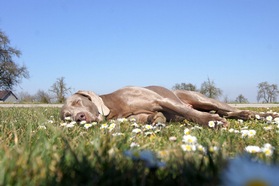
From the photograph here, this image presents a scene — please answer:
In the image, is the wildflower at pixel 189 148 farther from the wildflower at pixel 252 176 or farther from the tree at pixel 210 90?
the tree at pixel 210 90

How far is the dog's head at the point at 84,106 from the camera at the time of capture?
5836 millimetres

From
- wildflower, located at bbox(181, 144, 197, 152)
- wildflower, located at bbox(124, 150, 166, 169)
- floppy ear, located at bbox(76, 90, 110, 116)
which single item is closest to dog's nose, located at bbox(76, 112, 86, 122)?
floppy ear, located at bbox(76, 90, 110, 116)

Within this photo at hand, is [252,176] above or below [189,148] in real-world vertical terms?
above

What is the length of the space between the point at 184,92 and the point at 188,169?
6.69 meters

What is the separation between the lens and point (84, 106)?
6.02 m

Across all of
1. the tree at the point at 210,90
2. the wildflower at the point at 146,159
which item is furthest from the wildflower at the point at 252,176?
the tree at the point at 210,90

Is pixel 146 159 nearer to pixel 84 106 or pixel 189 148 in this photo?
pixel 189 148

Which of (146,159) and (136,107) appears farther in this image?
(136,107)

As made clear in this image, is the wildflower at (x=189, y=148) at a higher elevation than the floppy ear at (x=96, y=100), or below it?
below

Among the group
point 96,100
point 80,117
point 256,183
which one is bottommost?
point 80,117

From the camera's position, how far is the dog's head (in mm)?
5836

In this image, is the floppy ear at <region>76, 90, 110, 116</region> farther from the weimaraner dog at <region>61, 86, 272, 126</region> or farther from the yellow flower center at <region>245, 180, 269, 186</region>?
the yellow flower center at <region>245, 180, 269, 186</region>

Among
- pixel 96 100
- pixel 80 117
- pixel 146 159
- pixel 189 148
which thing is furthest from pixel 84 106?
pixel 146 159

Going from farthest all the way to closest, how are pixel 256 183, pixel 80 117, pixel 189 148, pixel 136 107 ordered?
1. pixel 136 107
2. pixel 80 117
3. pixel 189 148
4. pixel 256 183
